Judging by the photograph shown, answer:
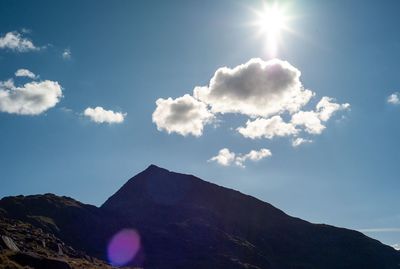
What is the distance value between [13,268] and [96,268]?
2516 cm

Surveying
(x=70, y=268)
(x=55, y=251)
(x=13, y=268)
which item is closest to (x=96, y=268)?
(x=70, y=268)

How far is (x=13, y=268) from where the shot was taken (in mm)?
59375

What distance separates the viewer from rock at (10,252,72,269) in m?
64.2

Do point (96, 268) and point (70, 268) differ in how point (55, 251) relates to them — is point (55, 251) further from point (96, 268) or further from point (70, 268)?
point (70, 268)

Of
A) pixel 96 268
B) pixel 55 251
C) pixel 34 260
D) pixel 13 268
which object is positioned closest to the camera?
pixel 13 268

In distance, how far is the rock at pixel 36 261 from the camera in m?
64.2

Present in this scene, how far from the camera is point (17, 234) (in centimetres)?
11825

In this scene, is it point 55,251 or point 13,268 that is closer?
point 13,268

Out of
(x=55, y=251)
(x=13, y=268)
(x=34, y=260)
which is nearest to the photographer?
(x=13, y=268)

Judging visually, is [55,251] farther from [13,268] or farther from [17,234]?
[13,268]

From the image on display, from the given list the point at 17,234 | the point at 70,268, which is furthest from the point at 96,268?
the point at 17,234

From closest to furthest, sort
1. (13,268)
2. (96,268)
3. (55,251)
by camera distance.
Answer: (13,268) → (96,268) → (55,251)

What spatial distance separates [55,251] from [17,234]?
38.1 feet

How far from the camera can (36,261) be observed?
64.9 metres
